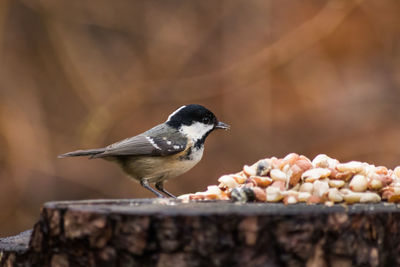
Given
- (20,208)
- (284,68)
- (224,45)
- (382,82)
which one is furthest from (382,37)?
(20,208)

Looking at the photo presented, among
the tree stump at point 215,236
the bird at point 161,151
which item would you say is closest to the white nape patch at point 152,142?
the bird at point 161,151

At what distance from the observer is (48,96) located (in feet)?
17.4

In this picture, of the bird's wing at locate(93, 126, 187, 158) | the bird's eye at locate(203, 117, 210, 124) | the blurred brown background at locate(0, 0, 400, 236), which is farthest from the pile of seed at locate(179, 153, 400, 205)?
the blurred brown background at locate(0, 0, 400, 236)

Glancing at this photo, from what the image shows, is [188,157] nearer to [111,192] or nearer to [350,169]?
[350,169]

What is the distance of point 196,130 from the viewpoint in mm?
3100

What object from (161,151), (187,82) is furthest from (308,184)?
(187,82)

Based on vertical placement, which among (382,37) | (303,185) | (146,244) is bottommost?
(146,244)

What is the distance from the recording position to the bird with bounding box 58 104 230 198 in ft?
9.71

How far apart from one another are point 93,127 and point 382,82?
7.38 feet

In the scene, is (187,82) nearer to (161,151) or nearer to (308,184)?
(161,151)

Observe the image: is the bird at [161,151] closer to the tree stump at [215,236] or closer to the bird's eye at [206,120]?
the bird's eye at [206,120]

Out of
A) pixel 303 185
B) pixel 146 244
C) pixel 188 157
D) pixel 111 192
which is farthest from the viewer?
pixel 111 192

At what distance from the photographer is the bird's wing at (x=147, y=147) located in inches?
116

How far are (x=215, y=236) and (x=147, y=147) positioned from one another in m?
1.36
